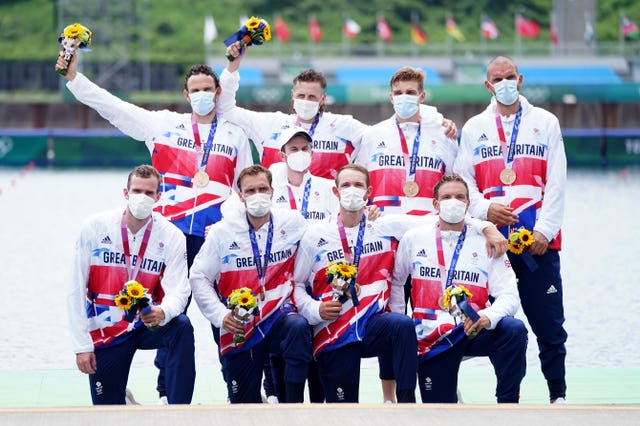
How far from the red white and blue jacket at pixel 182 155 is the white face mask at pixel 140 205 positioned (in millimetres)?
906

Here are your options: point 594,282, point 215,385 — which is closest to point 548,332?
point 215,385

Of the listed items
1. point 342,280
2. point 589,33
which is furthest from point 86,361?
point 589,33

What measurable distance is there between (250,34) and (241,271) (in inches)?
70.3

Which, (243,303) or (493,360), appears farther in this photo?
(493,360)

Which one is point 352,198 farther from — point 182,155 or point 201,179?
point 182,155

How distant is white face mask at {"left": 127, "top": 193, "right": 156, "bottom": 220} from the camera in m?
7.35

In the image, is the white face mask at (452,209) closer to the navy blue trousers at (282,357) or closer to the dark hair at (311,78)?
the navy blue trousers at (282,357)

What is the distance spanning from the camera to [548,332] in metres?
8.05

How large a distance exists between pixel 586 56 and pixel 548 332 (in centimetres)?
4017

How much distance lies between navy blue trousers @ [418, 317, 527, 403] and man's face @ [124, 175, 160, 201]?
6.27 ft

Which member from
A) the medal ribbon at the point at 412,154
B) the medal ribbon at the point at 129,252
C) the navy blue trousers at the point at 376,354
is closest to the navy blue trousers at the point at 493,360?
the navy blue trousers at the point at 376,354

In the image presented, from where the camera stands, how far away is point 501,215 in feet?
26.0

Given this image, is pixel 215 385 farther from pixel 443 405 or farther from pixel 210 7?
pixel 210 7

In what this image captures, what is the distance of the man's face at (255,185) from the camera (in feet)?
24.1
